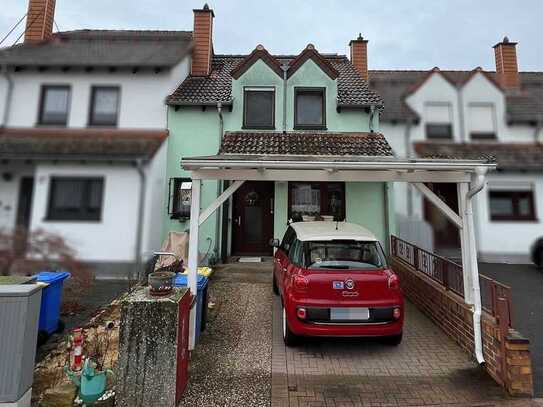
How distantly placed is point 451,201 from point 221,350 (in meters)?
4.50

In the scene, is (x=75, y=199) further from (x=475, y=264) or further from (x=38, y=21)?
(x=38, y=21)

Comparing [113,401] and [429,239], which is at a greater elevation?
[429,239]

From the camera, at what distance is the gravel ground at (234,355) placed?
2.90 metres

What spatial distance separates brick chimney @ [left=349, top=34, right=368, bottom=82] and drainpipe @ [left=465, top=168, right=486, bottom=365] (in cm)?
937

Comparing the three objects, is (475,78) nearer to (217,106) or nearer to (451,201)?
(451,201)

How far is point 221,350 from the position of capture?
3824 mm

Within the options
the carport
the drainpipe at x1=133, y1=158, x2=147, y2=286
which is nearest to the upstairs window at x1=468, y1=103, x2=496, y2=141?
the carport

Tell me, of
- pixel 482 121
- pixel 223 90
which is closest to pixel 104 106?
pixel 223 90

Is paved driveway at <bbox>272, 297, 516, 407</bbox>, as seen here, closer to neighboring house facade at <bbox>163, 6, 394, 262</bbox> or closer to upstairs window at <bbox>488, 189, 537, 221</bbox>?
upstairs window at <bbox>488, 189, 537, 221</bbox>

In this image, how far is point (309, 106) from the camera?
9484 millimetres

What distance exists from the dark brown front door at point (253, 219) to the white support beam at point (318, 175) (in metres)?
5.20

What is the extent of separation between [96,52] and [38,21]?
562cm

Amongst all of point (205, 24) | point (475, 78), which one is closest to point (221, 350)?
point (475, 78)

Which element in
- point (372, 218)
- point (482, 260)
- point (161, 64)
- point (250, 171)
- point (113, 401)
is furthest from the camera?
point (372, 218)
